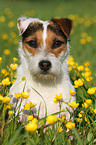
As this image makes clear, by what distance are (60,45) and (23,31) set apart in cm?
75

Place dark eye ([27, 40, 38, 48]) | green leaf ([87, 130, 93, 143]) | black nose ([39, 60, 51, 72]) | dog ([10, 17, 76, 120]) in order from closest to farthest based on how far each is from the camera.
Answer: green leaf ([87, 130, 93, 143]), black nose ([39, 60, 51, 72]), dog ([10, 17, 76, 120]), dark eye ([27, 40, 38, 48])

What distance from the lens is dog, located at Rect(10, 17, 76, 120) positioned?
3.19 m

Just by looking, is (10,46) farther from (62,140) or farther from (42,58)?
(62,140)

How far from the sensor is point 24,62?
3.62 metres

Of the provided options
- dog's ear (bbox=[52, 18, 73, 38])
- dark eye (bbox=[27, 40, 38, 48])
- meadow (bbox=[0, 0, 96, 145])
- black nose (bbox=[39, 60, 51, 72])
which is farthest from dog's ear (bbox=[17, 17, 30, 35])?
black nose (bbox=[39, 60, 51, 72])

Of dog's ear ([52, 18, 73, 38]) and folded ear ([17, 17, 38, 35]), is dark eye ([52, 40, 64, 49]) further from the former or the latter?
folded ear ([17, 17, 38, 35])

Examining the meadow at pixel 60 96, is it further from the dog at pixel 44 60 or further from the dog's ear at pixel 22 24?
the dog's ear at pixel 22 24

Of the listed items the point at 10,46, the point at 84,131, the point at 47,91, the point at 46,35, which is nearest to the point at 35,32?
the point at 46,35

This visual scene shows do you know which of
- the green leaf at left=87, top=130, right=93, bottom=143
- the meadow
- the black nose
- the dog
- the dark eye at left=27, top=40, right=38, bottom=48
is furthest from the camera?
the dark eye at left=27, top=40, right=38, bottom=48

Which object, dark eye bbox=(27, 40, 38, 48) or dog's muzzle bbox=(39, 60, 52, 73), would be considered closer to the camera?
dog's muzzle bbox=(39, 60, 52, 73)

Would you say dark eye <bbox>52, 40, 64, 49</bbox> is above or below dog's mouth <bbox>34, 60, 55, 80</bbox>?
above

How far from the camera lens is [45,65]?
10.00 feet

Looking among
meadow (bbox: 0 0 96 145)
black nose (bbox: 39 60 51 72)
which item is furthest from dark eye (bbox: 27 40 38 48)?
black nose (bbox: 39 60 51 72)

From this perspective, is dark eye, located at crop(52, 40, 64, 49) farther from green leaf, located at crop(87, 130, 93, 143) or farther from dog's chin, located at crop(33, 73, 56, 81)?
green leaf, located at crop(87, 130, 93, 143)
